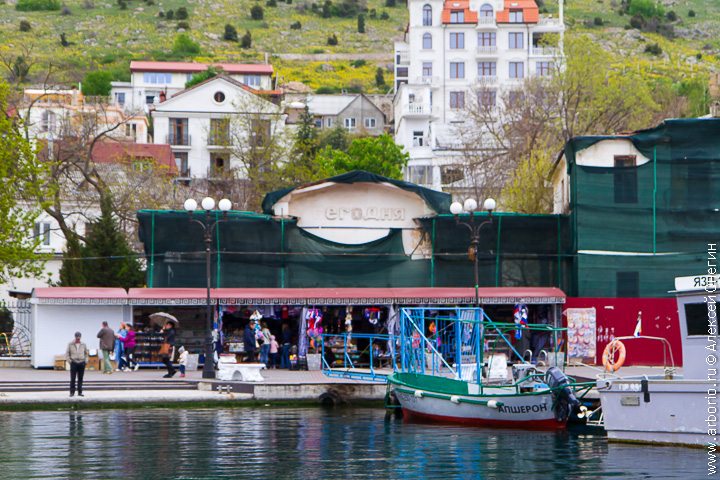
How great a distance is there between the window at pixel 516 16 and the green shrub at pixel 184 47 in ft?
240

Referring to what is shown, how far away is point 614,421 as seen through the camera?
26.5m

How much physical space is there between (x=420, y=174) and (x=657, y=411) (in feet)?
224

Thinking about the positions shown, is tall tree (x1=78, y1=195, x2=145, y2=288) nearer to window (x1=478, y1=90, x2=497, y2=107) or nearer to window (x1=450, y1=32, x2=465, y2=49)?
window (x1=478, y1=90, x2=497, y2=107)

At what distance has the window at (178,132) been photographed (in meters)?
105

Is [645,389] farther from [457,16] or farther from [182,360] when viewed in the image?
[457,16]

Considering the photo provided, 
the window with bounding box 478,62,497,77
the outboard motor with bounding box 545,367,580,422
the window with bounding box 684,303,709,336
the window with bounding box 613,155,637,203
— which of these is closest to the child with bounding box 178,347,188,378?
the outboard motor with bounding box 545,367,580,422

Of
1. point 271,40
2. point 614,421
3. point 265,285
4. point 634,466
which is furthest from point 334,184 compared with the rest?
point 271,40

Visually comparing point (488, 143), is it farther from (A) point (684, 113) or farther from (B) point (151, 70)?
(B) point (151, 70)

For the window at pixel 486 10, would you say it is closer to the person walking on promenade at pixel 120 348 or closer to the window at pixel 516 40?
the window at pixel 516 40

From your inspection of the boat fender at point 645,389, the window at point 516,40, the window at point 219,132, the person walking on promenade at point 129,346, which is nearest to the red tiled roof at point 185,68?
the window at point 516,40

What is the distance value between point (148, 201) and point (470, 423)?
124 feet

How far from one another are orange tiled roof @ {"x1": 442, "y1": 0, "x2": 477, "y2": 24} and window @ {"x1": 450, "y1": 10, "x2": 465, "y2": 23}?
0.19 meters

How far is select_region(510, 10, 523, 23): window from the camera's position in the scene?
115m

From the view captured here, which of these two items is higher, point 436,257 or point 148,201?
point 148,201
